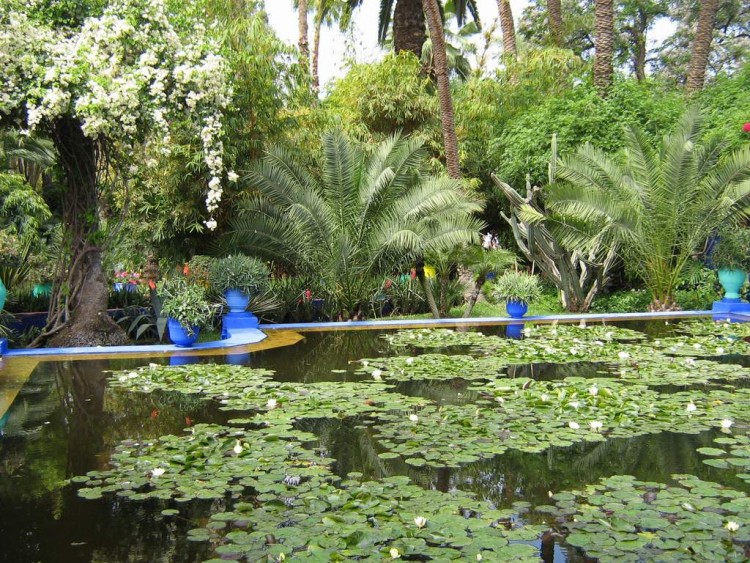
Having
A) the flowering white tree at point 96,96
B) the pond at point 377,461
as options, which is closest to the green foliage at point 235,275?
the flowering white tree at point 96,96

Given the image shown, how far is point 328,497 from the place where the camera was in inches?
159

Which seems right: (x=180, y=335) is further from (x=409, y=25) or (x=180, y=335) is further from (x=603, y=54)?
(x=603, y=54)

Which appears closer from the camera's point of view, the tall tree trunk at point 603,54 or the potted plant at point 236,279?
the potted plant at point 236,279

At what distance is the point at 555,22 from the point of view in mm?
20578

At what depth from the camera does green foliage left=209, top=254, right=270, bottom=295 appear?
38.7 ft

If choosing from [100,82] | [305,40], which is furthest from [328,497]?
[305,40]

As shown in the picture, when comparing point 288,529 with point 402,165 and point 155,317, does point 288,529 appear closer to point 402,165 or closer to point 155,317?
point 155,317

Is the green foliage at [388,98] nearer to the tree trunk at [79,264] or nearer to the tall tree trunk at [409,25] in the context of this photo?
the tall tree trunk at [409,25]

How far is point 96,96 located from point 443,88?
28.5ft

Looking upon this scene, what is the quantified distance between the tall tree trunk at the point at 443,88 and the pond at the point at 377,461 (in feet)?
26.1

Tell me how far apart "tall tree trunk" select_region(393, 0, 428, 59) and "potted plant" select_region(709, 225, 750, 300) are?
8651 mm

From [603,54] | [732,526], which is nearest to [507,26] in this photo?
[603,54]

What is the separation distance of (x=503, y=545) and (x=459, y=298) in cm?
1258

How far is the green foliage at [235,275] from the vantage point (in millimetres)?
11781
